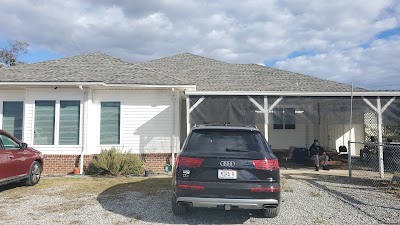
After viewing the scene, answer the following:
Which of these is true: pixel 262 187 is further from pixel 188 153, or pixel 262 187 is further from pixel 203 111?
pixel 203 111

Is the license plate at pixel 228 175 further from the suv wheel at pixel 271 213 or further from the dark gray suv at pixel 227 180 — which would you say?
the suv wheel at pixel 271 213

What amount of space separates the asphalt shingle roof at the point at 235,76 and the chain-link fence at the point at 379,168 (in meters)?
2.86

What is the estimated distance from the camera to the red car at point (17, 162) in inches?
313

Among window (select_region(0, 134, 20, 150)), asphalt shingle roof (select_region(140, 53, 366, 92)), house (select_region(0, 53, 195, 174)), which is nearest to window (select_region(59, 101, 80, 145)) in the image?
house (select_region(0, 53, 195, 174))

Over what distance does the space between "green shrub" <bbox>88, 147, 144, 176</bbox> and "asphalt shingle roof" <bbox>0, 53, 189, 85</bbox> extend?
2622mm

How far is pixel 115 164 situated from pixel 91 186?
202 cm

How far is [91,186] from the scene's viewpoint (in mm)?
9352

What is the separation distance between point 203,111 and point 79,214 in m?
6.97

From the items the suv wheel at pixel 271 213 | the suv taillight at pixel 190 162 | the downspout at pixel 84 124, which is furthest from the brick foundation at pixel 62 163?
the suv wheel at pixel 271 213

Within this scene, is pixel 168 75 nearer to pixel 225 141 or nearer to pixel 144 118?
pixel 144 118

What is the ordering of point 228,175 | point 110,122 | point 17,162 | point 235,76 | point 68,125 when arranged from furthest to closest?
point 235,76 < point 110,122 < point 68,125 < point 17,162 < point 228,175

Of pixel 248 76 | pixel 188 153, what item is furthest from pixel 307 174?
pixel 188 153

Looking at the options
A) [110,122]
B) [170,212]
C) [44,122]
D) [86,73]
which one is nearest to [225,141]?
[170,212]

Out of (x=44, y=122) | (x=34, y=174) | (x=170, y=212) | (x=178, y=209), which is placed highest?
(x=44, y=122)
